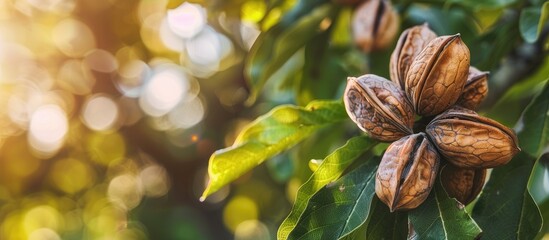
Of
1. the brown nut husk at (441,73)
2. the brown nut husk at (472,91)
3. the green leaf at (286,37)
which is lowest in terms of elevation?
the green leaf at (286,37)

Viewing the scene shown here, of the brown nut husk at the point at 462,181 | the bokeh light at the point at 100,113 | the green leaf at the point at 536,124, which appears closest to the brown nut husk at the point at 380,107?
the brown nut husk at the point at 462,181

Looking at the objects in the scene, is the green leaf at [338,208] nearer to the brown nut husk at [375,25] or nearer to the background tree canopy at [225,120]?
the background tree canopy at [225,120]

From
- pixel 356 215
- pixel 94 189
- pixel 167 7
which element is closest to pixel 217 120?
pixel 94 189

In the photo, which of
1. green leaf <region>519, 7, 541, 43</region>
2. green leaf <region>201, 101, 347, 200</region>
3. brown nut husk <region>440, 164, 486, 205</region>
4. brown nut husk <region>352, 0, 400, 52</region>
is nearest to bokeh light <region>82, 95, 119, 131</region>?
brown nut husk <region>352, 0, 400, 52</region>

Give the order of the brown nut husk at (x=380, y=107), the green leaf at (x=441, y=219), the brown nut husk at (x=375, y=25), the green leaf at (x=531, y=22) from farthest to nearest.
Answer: the brown nut husk at (x=375, y=25)
the green leaf at (x=531, y=22)
the brown nut husk at (x=380, y=107)
the green leaf at (x=441, y=219)

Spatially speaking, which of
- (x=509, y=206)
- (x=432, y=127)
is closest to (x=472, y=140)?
(x=432, y=127)

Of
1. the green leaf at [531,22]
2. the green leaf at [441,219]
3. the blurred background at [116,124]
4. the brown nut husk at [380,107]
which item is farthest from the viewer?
the blurred background at [116,124]

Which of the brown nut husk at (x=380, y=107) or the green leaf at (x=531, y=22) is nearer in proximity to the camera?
the brown nut husk at (x=380, y=107)

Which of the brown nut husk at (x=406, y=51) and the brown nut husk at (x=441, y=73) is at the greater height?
the brown nut husk at (x=441, y=73)

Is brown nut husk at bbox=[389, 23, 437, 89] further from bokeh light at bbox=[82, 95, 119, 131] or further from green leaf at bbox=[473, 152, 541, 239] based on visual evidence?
bokeh light at bbox=[82, 95, 119, 131]
